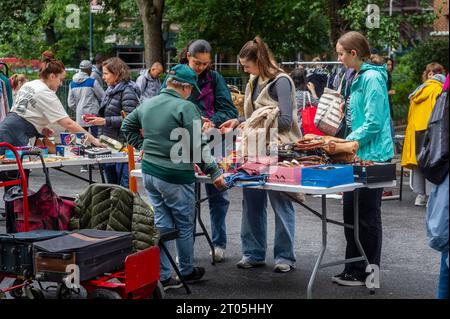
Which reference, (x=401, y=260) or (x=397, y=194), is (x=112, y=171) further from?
(x=397, y=194)

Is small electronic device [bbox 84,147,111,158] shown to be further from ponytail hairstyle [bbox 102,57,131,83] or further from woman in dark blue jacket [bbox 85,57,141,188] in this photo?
ponytail hairstyle [bbox 102,57,131,83]

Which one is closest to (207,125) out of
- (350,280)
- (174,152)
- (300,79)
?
(174,152)


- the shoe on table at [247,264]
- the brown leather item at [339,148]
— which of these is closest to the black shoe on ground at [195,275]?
the shoe on table at [247,264]

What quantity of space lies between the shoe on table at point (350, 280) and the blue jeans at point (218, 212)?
4.58ft

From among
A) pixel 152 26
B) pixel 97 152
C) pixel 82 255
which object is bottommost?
pixel 82 255

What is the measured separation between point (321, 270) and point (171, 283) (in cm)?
149

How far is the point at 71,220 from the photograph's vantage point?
6473mm

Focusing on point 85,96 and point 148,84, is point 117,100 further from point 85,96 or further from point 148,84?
point 148,84

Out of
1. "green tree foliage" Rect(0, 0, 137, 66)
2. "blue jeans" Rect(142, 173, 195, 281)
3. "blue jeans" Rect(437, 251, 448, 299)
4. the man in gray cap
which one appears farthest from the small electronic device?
"green tree foliage" Rect(0, 0, 137, 66)

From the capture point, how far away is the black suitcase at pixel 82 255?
556cm

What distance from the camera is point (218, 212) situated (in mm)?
7969

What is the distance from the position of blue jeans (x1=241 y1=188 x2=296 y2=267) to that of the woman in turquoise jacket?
26.6 inches

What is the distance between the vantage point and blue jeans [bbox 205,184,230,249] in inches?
313

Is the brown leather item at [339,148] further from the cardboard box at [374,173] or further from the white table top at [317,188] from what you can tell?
the white table top at [317,188]
